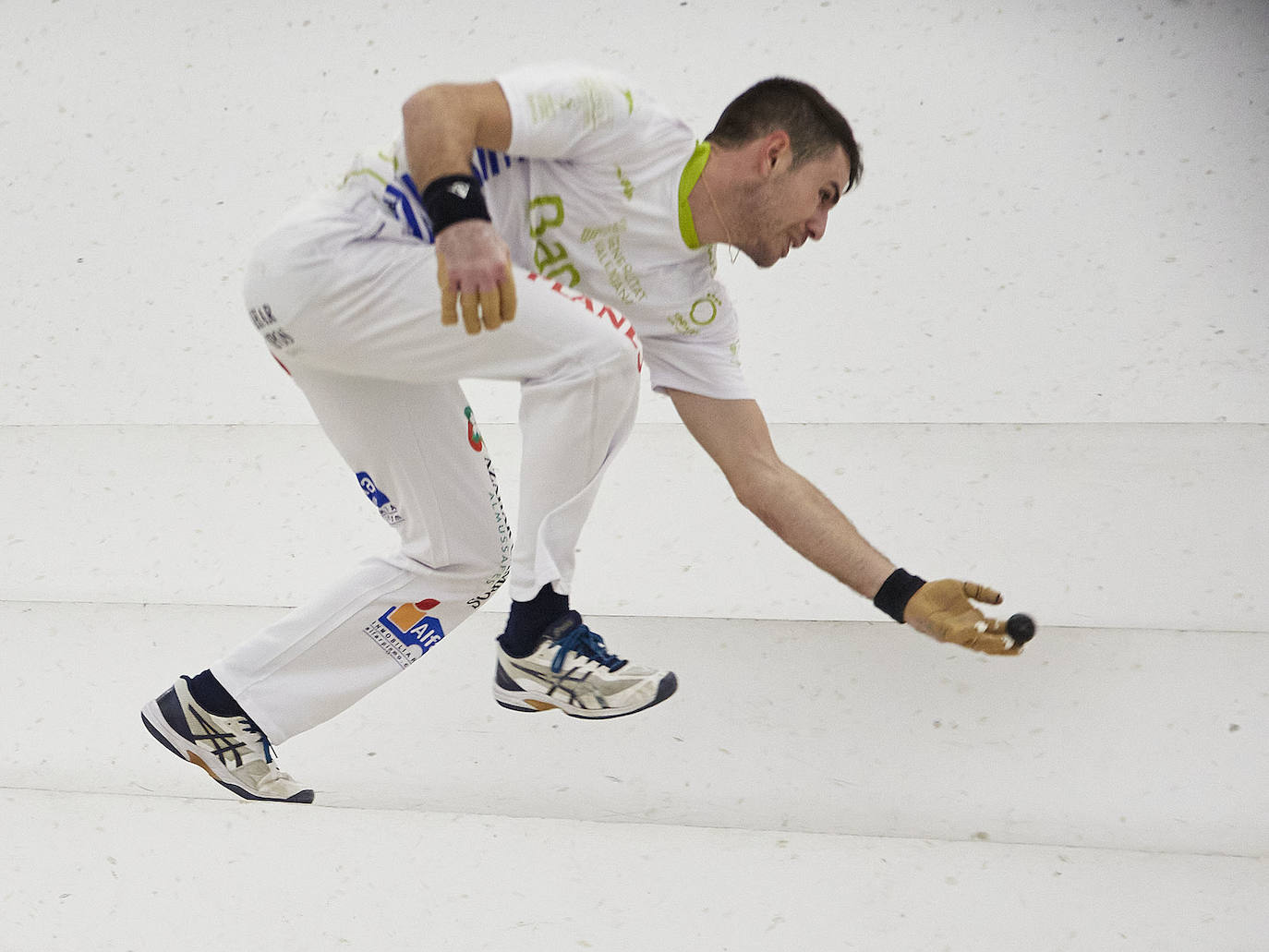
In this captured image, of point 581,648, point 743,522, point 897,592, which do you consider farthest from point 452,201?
point 743,522

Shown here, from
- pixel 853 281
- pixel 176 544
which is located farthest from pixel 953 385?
pixel 176 544

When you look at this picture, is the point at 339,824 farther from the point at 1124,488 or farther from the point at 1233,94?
the point at 1233,94

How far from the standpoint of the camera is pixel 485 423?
2.29 m

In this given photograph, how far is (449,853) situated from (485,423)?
96cm

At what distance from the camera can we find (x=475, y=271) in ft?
3.52

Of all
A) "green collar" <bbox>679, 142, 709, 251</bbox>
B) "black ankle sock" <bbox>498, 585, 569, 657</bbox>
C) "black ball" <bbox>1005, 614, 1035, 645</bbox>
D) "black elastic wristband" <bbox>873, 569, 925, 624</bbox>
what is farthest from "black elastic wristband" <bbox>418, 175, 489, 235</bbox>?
"black ball" <bbox>1005, 614, 1035, 645</bbox>

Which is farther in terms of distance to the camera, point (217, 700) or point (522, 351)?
point (217, 700)

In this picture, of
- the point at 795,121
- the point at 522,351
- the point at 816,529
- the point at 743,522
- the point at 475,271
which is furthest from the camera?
the point at 743,522

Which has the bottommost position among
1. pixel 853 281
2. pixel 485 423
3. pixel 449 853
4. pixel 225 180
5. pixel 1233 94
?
pixel 449 853

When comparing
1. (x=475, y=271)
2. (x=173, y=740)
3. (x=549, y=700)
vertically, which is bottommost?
(x=173, y=740)

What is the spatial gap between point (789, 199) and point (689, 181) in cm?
13

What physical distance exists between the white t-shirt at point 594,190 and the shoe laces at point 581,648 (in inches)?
16.7

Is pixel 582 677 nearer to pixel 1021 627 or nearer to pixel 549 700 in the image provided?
pixel 549 700

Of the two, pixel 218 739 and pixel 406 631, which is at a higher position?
pixel 406 631
